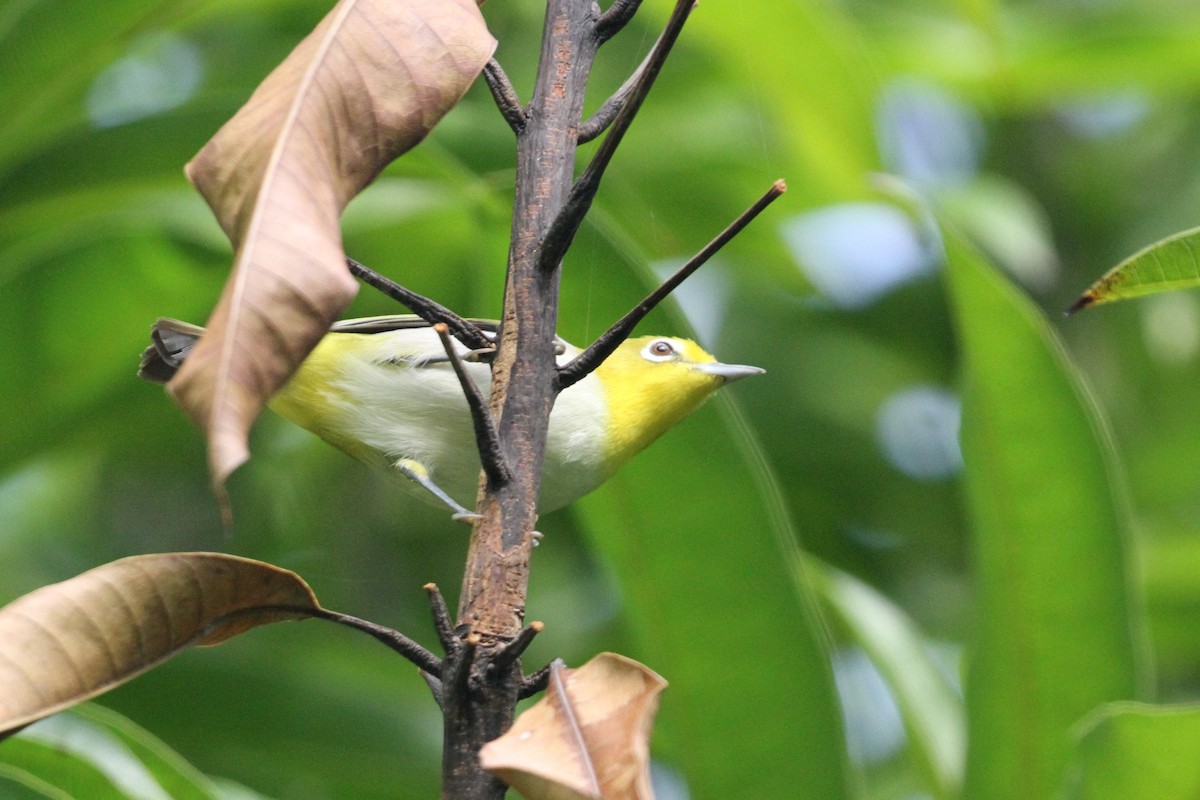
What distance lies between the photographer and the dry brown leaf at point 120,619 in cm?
73

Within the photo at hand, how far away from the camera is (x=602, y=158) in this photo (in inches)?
27.4

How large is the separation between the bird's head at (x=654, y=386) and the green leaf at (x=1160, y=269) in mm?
594

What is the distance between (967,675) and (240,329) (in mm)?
1341

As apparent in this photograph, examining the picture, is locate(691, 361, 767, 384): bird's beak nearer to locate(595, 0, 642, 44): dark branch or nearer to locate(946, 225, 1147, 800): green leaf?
locate(946, 225, 1147, 800): green leaf

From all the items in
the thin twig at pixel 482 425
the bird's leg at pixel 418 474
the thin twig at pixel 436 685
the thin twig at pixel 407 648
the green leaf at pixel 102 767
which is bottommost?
the green leaf at pixel 102 767

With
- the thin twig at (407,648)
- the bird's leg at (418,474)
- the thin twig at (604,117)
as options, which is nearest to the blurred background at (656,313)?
the bird's leg at (418,474)

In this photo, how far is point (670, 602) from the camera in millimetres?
1600

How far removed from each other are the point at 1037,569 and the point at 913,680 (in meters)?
0.41

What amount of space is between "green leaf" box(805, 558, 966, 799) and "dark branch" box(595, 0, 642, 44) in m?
1.31

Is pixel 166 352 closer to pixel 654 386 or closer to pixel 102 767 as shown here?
pixel 102 767

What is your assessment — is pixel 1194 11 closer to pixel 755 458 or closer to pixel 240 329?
pixel 755 458

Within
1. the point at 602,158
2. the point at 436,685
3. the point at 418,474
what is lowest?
the point at 418,474

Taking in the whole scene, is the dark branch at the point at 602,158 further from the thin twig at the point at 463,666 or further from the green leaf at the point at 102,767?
→ the green leaf at the point at 102,767

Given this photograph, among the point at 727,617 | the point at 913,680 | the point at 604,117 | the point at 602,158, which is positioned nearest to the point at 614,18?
the point at 604,117
